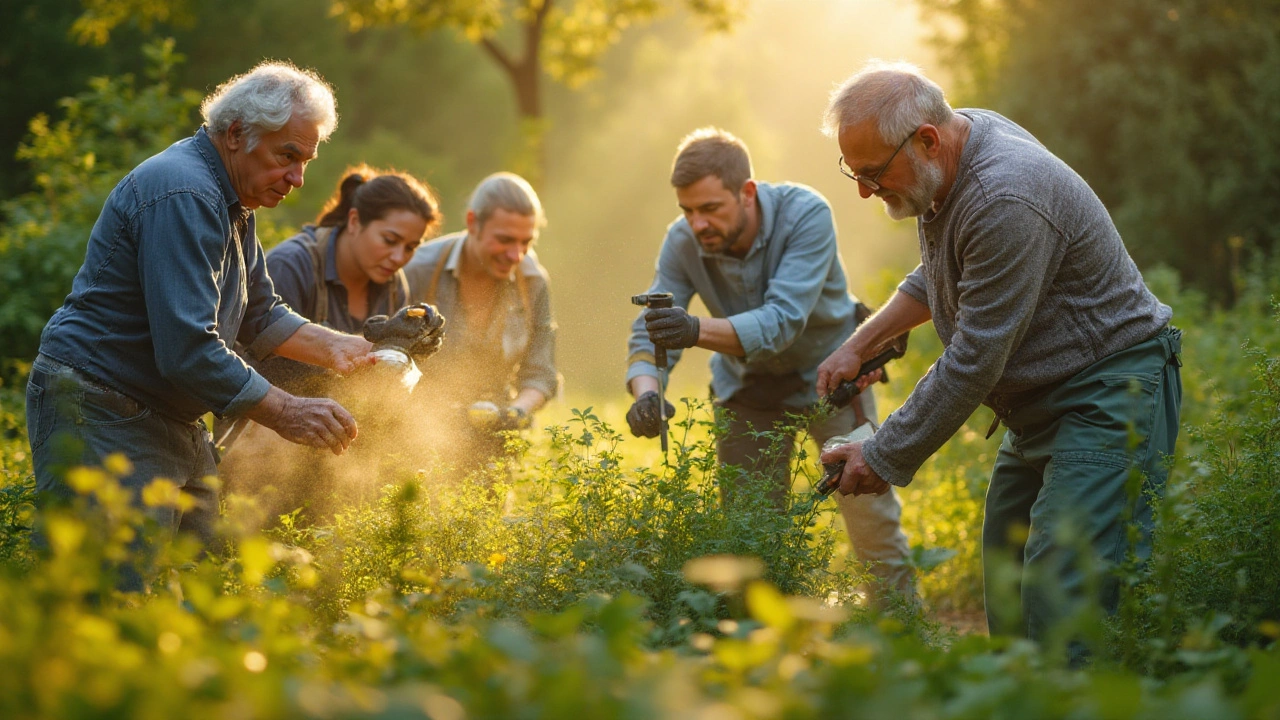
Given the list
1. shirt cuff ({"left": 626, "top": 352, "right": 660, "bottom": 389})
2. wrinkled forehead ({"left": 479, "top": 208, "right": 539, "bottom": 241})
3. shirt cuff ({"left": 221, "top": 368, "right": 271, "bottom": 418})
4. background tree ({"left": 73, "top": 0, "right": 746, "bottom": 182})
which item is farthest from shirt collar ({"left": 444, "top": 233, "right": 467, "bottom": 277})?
background tree ({"left": 73, "top": 0, "right": 746, "bottom": 182})

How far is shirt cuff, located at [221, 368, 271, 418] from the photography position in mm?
3215

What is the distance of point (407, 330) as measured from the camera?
4.08 meters

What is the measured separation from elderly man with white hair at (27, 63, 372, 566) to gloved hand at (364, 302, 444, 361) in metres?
0.64

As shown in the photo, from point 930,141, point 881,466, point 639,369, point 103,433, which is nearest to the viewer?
point 103,433

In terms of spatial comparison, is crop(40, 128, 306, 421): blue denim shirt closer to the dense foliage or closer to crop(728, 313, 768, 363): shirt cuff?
the dense foliage

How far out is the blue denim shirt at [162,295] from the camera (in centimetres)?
308

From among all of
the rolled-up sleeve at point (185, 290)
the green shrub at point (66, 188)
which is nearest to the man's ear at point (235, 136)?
the rolled-up sleeve at point (185, 290)

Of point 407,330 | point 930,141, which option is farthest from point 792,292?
point 407,330

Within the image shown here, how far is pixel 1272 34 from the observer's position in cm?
1437

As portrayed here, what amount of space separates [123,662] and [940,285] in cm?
278

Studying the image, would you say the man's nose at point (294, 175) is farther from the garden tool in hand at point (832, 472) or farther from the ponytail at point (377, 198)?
the garden tool in hand at point (832, 472)

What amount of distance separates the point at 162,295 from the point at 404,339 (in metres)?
1.12

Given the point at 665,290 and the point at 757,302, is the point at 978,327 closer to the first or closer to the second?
the point at 757,302

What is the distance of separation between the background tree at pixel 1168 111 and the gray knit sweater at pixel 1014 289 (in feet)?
41.3
